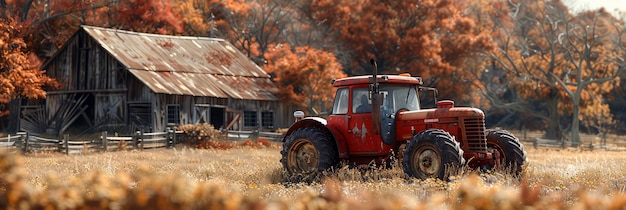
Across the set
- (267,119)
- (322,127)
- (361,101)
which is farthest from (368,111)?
(267,119)

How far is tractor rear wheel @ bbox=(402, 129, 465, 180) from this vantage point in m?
13.6

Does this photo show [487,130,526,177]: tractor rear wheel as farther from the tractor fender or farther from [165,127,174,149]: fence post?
[165,127,174,149]: fence post

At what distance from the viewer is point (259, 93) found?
40.7m

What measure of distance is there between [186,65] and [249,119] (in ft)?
13.5

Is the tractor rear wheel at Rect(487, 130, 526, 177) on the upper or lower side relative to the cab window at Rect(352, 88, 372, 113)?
lower

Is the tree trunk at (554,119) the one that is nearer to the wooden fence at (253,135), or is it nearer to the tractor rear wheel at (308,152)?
the wooden fence at (253,135)

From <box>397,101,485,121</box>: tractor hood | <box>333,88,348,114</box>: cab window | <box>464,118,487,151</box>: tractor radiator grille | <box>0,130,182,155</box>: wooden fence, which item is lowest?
<box>0,130,182,155</box>: wooden fence

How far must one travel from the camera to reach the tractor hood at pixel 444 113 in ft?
48.6

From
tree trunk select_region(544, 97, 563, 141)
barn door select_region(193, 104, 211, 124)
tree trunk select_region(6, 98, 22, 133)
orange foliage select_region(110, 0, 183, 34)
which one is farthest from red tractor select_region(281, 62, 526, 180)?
tree trunk select_region(544, 97, 563, 141)

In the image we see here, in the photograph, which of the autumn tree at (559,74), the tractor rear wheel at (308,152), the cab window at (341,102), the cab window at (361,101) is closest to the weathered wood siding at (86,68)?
the tractor rear wheel at (308,152)

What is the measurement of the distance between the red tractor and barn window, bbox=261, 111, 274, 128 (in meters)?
24.8

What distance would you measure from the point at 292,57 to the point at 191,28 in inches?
474

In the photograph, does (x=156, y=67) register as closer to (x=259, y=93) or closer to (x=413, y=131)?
(x=259, y=93)

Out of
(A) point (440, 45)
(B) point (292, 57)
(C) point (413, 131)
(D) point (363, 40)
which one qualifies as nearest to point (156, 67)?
(B) point (292, 57)
